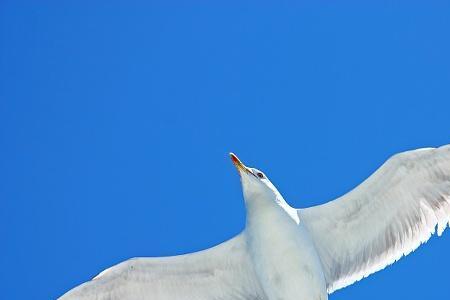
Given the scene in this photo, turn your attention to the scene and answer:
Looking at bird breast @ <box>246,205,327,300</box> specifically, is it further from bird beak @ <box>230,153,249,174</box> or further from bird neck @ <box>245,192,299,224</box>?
bird beak @ <box>230,153,249,174</box>

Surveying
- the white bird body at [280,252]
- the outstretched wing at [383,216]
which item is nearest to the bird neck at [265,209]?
the white bird body at [280,252]

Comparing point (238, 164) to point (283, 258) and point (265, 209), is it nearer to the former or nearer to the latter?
point (265, 209)

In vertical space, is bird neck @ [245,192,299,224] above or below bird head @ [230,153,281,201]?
below

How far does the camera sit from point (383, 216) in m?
14.2

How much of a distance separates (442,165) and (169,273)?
460 centimetres

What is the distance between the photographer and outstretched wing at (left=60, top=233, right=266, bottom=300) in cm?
1370

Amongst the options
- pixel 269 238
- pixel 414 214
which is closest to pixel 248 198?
pixel 269 238

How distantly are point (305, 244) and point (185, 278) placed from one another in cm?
201

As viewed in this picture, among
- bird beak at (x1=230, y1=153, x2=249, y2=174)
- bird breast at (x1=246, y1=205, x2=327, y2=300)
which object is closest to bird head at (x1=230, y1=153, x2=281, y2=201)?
bird beak at (x1=230, y1=153, x2=249, y2=174)

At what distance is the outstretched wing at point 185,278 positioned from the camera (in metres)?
13.7

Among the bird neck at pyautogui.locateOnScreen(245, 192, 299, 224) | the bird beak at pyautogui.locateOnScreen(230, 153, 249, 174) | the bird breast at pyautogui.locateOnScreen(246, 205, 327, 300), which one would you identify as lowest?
the bird breast at pyautogui.locateOnScreen(246, 205, 327, 300)

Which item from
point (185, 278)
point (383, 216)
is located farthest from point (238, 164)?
point (383, 216)

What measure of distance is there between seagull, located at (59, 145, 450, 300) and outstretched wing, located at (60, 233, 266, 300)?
2 centimetres

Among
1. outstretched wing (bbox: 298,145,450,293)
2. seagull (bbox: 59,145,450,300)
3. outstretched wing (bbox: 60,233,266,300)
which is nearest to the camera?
seagull (bbox: 59,145,450,300)
